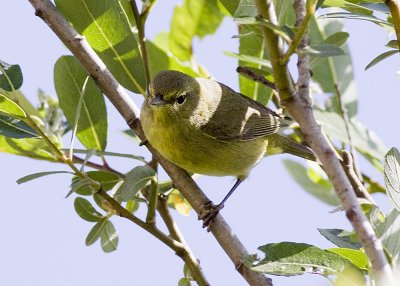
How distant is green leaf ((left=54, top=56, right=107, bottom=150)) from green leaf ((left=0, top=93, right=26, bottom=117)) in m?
0.49

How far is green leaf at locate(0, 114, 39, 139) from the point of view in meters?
2.96

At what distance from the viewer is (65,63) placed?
3387 millimetres

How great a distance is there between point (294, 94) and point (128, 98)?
1838 mm

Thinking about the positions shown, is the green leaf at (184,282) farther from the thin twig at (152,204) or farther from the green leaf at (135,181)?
the green leaf at (135,181)

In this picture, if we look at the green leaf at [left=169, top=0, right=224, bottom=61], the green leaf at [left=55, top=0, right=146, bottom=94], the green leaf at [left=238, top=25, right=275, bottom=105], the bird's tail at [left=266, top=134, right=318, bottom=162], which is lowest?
the green leaf at [left=55, top=0, right=146, bottom=94]

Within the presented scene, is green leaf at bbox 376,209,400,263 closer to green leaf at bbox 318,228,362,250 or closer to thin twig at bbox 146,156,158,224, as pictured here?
green leaf at bbox 318,228,362,250

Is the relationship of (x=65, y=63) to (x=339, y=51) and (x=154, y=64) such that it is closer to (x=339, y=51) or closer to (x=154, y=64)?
(x=154, y=64)

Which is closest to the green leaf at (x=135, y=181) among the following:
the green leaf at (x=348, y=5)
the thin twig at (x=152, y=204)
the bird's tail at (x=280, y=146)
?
the thin twig at (x=152, y=204)

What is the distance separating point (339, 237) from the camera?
236 cm

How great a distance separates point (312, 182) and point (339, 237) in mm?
1360

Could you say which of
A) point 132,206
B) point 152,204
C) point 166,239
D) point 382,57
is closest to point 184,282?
point 166,239

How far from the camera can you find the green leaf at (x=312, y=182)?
11.5ft

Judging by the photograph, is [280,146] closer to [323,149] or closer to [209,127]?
[209,127]

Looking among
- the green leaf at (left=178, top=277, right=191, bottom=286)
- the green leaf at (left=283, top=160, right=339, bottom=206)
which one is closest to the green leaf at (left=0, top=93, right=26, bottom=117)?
the green leaf at (left=178, top=277, right=191, bottom=286)
